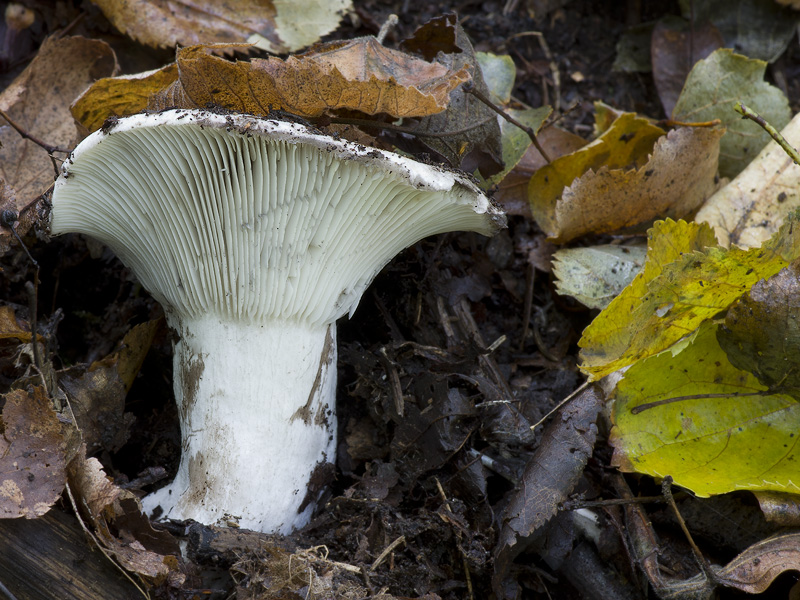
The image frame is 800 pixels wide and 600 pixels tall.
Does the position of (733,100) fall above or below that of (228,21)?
below

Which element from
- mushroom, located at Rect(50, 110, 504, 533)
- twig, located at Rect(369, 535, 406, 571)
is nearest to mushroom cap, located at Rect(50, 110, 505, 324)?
mushroom, located at Rect(50, 110, 504, 533)

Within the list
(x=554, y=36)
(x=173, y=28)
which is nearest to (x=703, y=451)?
(x=554, y=36)

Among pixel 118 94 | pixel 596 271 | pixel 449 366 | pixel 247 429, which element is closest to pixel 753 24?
pixel 596 271

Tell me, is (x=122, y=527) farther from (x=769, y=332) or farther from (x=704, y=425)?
(x=769, y=332)

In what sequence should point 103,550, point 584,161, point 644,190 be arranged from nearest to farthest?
point 103,550
point 644,190
point 584,161

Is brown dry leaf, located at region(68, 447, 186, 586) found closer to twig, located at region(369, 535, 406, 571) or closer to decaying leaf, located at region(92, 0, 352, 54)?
twig, located at region(369, 535, 406, 571)
